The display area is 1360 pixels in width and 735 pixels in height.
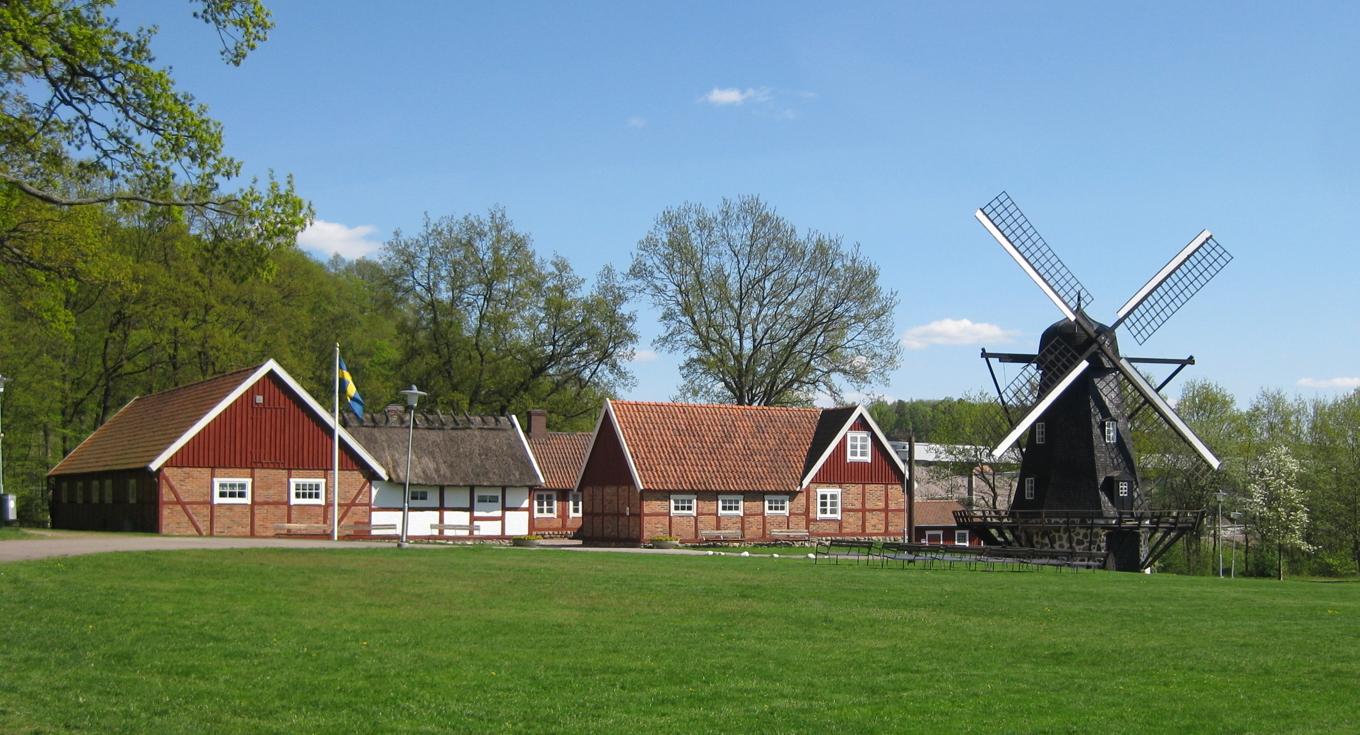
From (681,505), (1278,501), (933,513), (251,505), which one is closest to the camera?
(251,505)

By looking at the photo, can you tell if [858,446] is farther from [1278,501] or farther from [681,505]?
[1278,501]

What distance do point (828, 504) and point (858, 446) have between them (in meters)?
2.61

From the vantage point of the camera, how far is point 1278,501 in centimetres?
6669

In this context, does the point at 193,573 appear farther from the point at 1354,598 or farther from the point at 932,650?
the point at 1354,598

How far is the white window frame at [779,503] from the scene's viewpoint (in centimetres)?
4869

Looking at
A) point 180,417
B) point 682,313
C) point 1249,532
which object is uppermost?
point 682,313

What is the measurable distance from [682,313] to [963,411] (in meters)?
20.4

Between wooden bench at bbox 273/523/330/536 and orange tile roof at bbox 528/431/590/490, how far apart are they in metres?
14.4

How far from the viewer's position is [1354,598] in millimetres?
25125

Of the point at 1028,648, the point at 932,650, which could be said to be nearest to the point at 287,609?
the point at 932,650

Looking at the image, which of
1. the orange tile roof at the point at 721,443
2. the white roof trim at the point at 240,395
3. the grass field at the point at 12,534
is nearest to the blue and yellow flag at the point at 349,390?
the white roof trim at the point at 240,395

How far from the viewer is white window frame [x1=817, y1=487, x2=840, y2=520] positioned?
→ 50.0 meters

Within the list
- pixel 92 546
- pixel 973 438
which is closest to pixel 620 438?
pixel 92 546

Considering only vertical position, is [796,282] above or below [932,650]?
above
